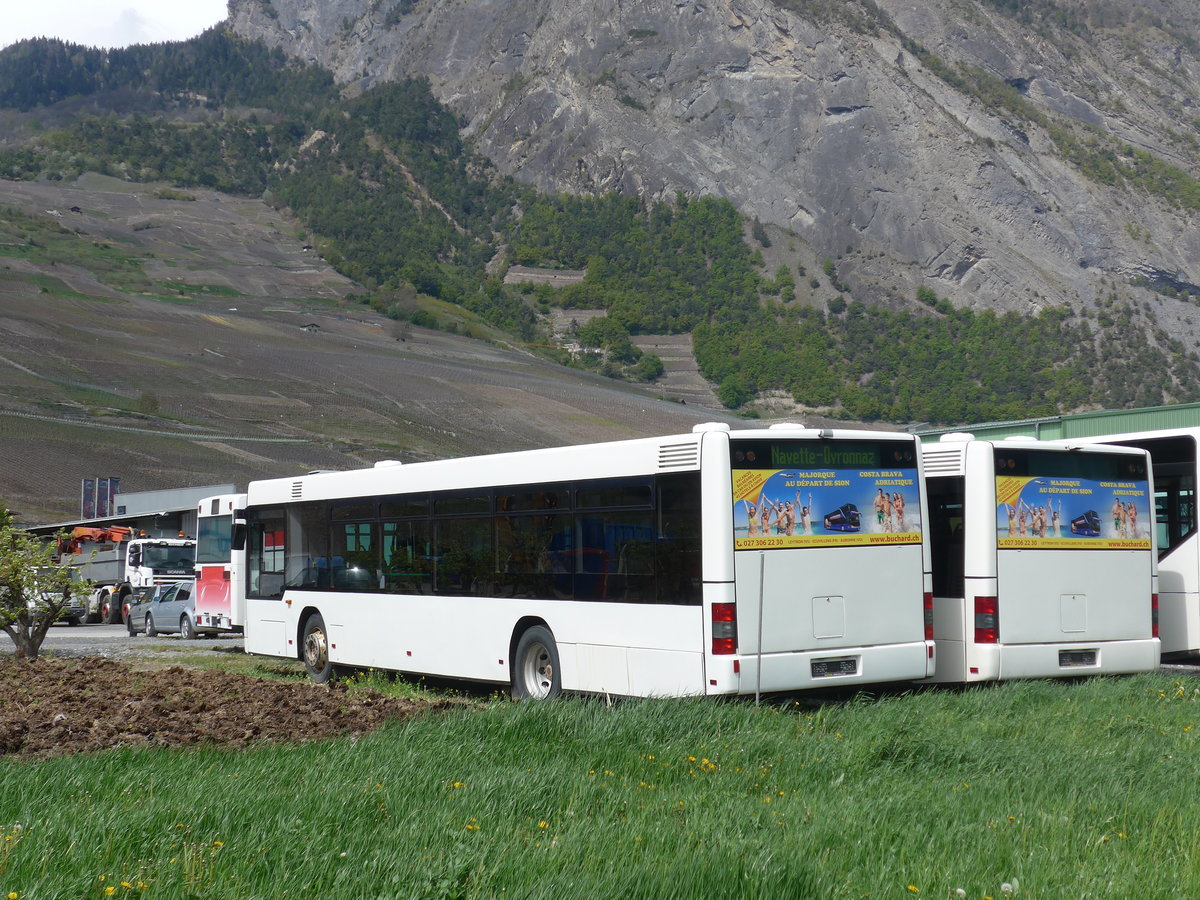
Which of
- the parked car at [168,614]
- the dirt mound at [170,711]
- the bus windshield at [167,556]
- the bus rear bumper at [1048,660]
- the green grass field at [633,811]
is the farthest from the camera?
the bus windshield at [167,556]

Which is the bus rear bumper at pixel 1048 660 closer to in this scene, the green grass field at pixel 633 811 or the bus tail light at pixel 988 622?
the bus tail light at pixel 988 622

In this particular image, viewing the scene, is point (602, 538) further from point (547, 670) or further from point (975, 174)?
point (975, 174)

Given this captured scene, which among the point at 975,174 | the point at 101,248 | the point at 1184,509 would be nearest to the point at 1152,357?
the point at 975,174

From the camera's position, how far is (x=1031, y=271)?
19175cm

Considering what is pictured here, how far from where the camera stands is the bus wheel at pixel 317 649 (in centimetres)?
1695

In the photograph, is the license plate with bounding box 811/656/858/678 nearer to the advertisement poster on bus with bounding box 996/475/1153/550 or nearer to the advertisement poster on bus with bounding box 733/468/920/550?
the advertisement poster on bus with bounding box 733/468/920/550

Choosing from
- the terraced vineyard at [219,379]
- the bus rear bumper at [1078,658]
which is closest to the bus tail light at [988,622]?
the bus rear bumper at [1078,658]

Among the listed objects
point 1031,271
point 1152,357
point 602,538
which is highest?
point 1031,271

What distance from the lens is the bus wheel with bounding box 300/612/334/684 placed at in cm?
1695

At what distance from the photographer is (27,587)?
1881 cm

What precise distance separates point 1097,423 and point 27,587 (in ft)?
74.8

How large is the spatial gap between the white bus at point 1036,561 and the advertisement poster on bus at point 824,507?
0.94 metres

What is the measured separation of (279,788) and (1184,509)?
41.5 feet

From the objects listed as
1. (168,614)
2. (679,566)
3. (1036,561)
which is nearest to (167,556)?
(168,614)
